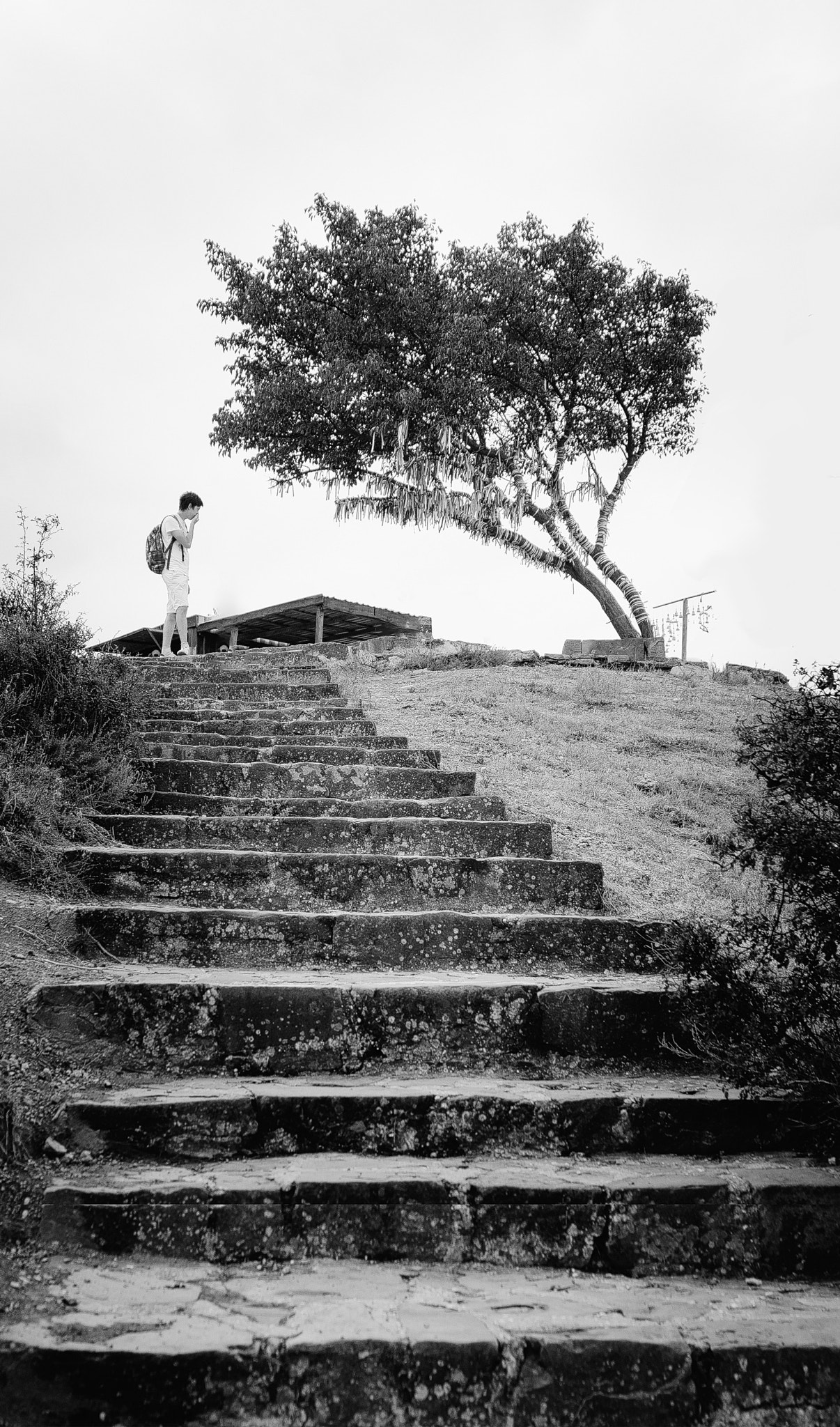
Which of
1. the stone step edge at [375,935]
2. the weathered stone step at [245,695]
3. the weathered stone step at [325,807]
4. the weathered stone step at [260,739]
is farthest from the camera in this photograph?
the weathered stone step at [245,695]

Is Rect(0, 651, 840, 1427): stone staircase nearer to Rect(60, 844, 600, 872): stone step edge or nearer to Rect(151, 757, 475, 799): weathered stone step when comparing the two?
Rect(60, 844, 600, 872): stone step edge

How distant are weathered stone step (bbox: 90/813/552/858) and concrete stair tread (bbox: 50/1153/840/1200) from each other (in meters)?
1.98

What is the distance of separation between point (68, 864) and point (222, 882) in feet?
2.12

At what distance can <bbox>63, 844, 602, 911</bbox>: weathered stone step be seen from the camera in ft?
12.5

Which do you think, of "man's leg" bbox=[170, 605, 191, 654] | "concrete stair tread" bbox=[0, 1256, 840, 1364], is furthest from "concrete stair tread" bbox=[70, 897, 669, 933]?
"man's leg" bbox=[170, 605, 191, 654]

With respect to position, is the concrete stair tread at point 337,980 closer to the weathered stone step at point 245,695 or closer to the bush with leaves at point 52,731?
the bush with leaves at point 52,731

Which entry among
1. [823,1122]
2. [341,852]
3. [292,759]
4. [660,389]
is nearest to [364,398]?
[660,389]

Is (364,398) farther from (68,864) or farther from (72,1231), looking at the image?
(72,1231)

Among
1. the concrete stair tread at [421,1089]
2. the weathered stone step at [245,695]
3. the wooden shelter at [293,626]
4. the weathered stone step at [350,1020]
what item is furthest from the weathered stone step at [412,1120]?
the wooden shelter at [293,626]

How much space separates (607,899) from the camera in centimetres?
423

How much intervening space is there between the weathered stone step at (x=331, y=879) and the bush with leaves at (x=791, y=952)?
1.05 m

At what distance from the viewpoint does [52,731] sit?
15.9 ft

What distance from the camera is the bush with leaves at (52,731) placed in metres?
3.90

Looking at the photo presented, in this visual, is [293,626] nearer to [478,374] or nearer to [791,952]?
→ [478,374]
